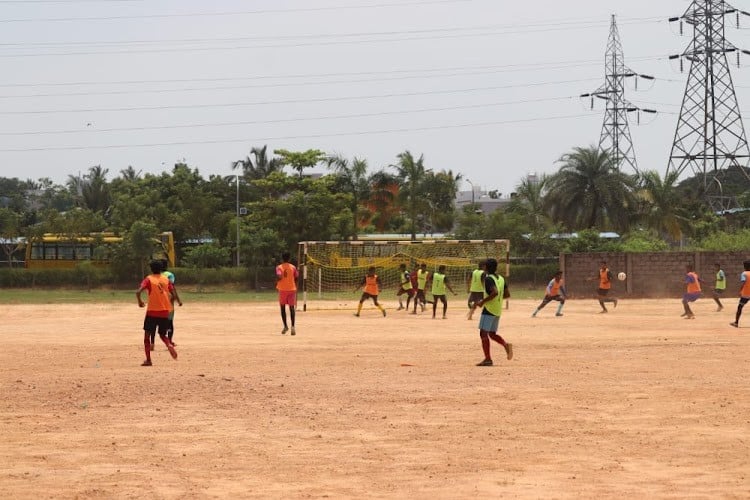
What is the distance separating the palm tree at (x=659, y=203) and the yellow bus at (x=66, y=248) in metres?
29.0

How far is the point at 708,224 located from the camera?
69375mm

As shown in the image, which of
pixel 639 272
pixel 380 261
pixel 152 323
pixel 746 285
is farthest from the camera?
pixel 380 261

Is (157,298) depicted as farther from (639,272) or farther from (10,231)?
(10,231)

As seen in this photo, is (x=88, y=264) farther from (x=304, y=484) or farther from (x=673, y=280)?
(x=304, y=484)

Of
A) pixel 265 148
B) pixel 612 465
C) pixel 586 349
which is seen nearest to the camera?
pixel 612 465

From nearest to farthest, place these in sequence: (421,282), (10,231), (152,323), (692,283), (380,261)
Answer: (152,323) < (692,283) < (421,282) < (380,261) < (10,231)

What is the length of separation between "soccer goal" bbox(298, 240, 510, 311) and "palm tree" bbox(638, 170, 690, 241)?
18.8m

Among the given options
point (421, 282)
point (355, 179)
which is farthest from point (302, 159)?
point (421, 282)

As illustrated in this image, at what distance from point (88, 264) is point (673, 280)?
1302 inches

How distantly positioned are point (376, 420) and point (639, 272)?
3651cm

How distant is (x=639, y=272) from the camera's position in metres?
46.6

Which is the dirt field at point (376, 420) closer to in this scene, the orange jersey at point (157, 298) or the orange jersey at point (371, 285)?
the orange jersey at point (157, 298)

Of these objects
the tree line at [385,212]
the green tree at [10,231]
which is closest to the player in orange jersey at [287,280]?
the tree line at [385,212]

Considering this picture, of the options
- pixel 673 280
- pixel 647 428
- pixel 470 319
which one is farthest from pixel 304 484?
pixel 673 280
